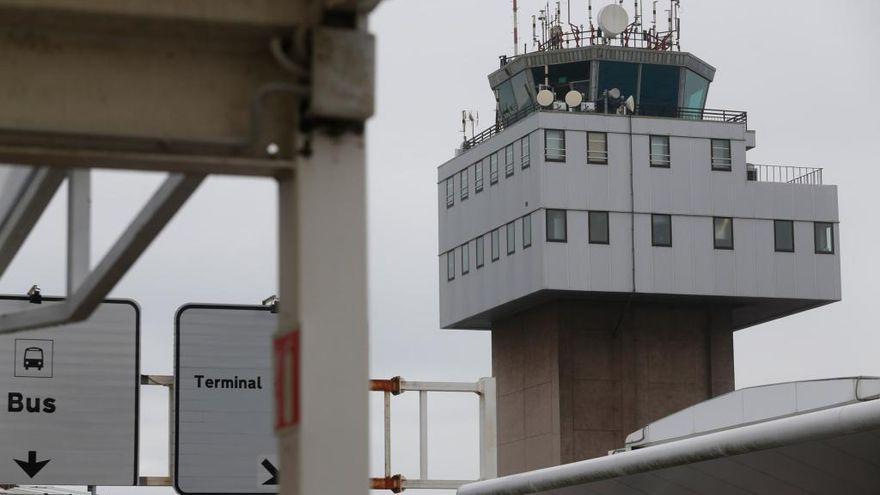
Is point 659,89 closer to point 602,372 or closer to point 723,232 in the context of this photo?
point 723,232

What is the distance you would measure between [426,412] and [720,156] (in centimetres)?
7736

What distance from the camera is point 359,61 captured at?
7.63m

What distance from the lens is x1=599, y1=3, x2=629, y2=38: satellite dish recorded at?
102 m

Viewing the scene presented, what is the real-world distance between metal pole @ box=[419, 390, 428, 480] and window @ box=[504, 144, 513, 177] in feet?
248

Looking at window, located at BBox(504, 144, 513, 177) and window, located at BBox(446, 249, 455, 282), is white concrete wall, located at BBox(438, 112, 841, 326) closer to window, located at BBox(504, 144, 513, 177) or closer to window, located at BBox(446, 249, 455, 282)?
window, located at BBox(504, 144, 513, 177)

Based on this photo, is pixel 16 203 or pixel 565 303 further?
pixel 565 303

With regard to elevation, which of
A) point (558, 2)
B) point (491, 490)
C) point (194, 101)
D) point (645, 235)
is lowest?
point (491, 490)

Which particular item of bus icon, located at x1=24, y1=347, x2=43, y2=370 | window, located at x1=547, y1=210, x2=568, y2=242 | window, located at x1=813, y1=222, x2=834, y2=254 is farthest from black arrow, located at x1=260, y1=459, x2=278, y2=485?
window, located at x1=813, y1=222, x2=834, y2=254

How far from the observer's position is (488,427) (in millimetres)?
17094

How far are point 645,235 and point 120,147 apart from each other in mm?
88710

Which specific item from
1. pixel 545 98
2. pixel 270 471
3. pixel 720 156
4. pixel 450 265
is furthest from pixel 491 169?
pixel 270 471

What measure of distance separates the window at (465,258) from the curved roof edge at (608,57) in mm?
9675

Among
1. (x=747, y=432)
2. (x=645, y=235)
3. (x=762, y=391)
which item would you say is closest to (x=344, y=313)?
(x=747, y=432)

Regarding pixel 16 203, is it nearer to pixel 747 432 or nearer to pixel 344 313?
pixel 344 313
